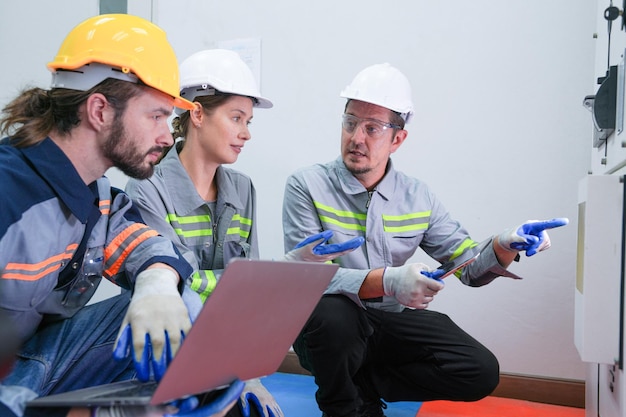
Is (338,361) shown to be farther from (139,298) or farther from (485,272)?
(139,298)

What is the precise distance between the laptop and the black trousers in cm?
68

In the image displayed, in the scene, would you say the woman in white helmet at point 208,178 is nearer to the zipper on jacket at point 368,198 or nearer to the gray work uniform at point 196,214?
the gray work uniform at point 196,214

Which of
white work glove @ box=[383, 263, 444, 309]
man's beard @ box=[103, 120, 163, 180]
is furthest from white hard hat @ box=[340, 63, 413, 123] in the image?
man's beard @ box=[103, 120, 163, 180]

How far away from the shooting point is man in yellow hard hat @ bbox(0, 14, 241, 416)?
1199 millimetres

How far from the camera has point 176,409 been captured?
3.28 feet

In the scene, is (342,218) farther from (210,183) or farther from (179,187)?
(179,187)

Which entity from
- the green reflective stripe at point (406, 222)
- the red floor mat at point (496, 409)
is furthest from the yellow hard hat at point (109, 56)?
the red floor mat at point (496, 409)

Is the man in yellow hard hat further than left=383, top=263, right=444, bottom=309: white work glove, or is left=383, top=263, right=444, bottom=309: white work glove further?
left=383, top=263, right=444, bottom=309: white work glove

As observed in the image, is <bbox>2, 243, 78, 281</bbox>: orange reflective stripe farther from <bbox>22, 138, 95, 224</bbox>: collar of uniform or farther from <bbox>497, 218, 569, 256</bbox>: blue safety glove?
<bbox>497, 218, 569, 256</bbox>: blue safety glove

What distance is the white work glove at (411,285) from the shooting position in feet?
5.80

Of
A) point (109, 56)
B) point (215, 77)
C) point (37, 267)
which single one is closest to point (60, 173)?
point (37, 267)

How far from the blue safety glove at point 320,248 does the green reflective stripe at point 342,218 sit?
27cm

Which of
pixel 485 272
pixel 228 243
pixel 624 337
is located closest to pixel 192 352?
pixel 624 337

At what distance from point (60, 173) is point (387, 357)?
1.28m
